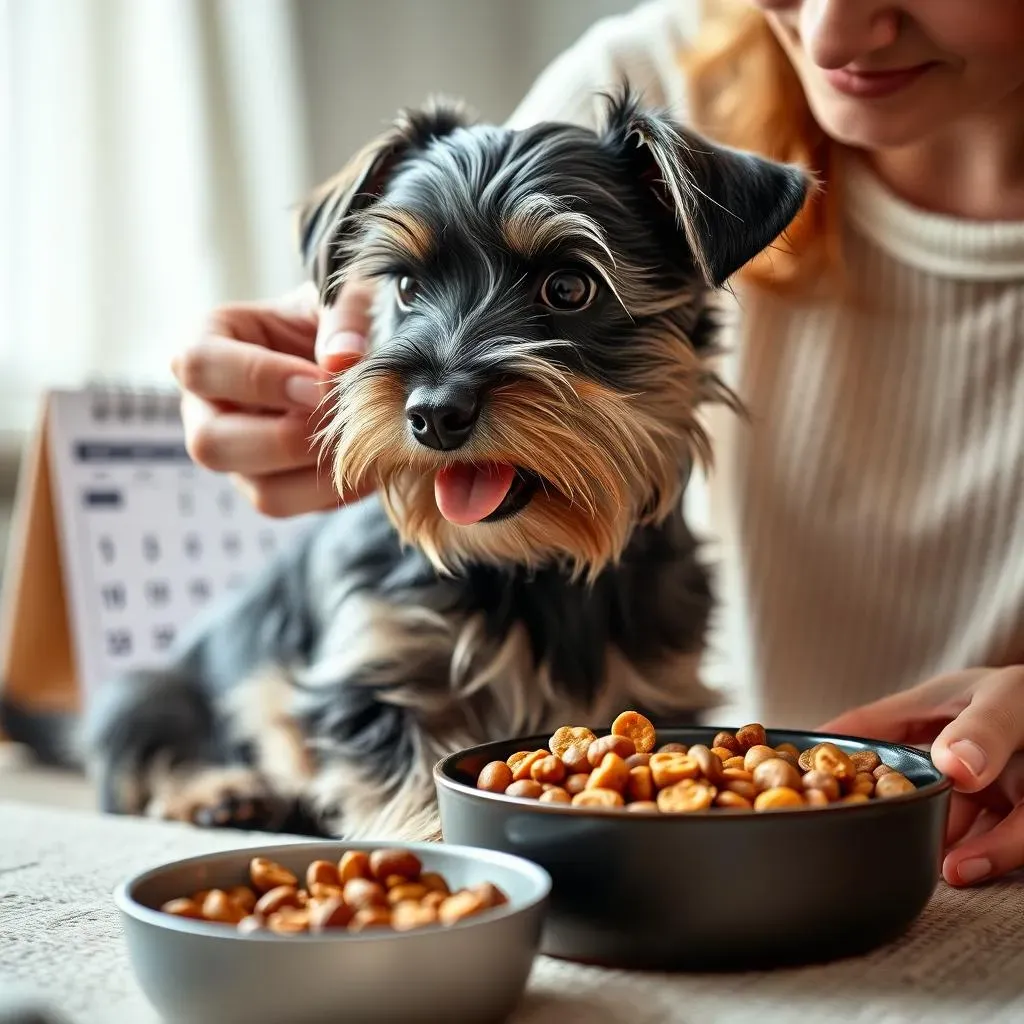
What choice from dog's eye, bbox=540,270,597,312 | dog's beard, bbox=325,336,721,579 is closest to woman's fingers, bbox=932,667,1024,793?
dog's beard, bbox=325,336,721,579

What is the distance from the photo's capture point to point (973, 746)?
1.15m

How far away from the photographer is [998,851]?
122 cm

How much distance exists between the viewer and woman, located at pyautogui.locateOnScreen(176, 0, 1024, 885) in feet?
6.00

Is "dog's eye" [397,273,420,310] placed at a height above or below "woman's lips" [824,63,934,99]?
below

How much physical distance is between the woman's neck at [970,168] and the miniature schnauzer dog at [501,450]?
2.28ft

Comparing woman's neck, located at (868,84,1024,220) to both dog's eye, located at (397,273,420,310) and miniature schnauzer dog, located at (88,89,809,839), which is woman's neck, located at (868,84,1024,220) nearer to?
miniature schnauzer dog, located at (88,89,809,839)

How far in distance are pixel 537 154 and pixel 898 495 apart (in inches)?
41.7

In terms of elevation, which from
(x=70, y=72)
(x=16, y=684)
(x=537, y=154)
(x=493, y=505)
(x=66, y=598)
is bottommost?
(x=16, y=684)

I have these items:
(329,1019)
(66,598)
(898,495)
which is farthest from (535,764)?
(66,598)

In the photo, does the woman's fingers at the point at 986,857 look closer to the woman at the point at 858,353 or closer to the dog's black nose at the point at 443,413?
the dog's black nose at the point at 443,413

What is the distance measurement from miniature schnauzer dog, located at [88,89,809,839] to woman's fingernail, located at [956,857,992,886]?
53 centimetres

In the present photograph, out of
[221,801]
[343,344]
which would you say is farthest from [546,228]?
[221,801]

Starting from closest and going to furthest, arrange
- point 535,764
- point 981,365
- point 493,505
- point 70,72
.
Answer: point 535,764 → point 493,505 → point 981,365 → point 70,72

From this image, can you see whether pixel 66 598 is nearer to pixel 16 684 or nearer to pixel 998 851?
pixel 16 684
